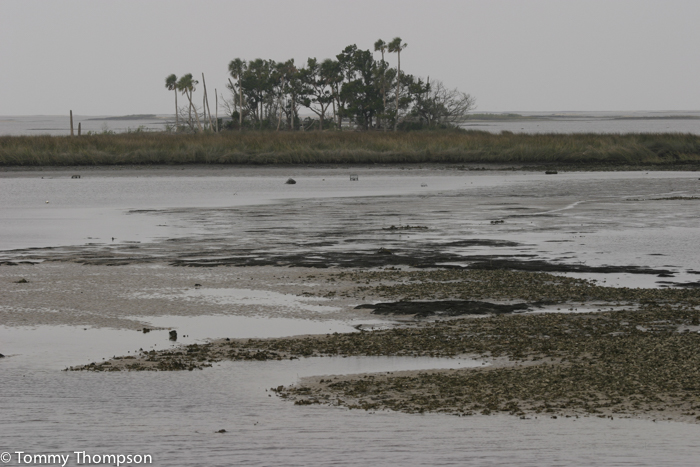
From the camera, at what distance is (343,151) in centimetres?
5131

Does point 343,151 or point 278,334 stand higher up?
point 343,151

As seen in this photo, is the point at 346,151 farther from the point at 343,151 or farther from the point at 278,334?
the point at 278,334

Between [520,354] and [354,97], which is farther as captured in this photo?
[354,97]

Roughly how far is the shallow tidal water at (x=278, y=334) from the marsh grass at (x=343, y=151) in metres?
21.9

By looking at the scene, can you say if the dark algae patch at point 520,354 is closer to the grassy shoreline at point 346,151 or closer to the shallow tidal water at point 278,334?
the shallow tidal water at point 278,334

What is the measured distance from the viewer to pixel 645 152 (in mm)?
49906

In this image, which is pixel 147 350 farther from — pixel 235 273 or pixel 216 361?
pixel 235 273

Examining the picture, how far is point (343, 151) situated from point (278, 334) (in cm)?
4288

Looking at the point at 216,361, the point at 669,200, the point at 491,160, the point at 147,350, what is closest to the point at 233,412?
the point at 216,361

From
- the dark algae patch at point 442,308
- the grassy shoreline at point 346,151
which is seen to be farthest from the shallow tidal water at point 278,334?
the grassy shoreline at point 346,151

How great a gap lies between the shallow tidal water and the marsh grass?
21937 millimetres

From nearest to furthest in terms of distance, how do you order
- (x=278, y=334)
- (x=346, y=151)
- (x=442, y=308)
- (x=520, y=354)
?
(x=520, y=354), (x=278, y=334), (x=442, y=308), (x=346, y=151)

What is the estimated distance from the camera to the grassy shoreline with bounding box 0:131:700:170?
4906cm

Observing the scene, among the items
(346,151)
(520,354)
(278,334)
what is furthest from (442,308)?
(346,151)
